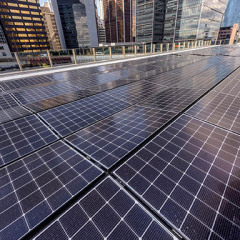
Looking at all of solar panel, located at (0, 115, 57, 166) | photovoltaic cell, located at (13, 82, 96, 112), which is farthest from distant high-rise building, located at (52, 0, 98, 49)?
solar panel, located at (0, 115, 57, 166)

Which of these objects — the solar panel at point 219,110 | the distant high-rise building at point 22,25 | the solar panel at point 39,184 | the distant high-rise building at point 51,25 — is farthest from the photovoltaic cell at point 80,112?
the distant high-rise building at point 51,25

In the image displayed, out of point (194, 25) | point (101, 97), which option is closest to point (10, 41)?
point (194, 25)

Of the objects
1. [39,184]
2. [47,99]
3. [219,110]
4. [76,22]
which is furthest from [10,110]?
[76,22]

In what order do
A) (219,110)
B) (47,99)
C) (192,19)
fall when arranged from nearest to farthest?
(219,110) < (47,99) < (192,19)

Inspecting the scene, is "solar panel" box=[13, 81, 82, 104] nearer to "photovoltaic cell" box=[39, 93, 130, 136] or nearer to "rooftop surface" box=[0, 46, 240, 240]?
"rooftop surface" box=[0, 46, 240, 240]

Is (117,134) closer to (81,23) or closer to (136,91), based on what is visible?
(136,91)

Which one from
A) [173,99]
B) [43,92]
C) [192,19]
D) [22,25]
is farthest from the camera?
[22,25]
